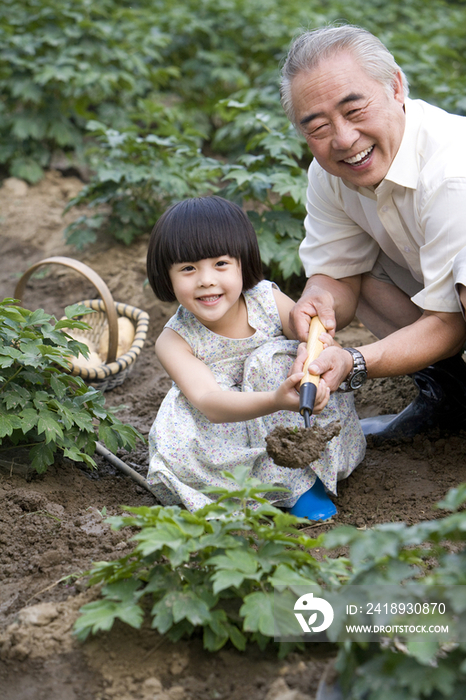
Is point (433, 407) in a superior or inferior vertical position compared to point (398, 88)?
inferior

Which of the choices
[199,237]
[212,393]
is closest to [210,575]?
[212,393]

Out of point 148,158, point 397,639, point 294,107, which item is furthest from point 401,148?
point 148,158

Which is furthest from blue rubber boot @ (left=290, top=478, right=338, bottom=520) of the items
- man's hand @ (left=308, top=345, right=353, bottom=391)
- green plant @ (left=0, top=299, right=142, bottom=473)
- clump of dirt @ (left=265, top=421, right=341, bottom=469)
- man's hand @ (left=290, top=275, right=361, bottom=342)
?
green plant @ (left=0, top=299, right=142, bottom=473)

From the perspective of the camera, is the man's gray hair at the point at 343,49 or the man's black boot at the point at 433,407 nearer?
the man's gray hair at the point at 343,49

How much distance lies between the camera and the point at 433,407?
2.74 m

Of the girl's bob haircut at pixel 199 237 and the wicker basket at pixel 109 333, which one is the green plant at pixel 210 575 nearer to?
the girl's bob haircut at pixel 199 237

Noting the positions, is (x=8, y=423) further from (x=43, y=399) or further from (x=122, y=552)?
(x=122, y=552)

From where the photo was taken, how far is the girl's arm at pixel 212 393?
2098mm

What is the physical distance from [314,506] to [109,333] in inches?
56.8

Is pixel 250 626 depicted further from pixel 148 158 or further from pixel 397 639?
pixel 148 158

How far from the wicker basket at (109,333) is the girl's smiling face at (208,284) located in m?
0.84

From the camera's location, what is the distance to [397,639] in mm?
1584

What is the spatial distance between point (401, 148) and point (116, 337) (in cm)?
165

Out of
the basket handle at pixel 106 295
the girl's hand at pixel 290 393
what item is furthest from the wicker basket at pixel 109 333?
the girl's hand at pixel 290 393
